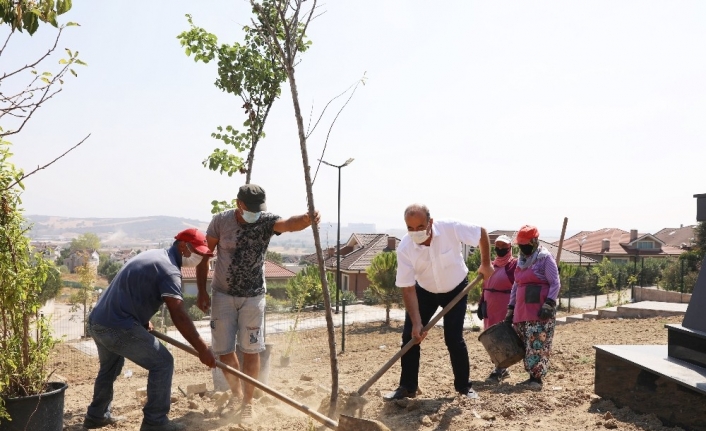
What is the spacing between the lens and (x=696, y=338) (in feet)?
14.0

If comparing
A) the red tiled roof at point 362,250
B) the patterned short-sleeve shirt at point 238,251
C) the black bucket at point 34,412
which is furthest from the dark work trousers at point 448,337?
the red tiled roof at point 362,250

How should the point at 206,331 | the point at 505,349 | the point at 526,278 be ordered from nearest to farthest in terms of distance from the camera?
the point at 505,349, the point at 526,278, the point at 206,331

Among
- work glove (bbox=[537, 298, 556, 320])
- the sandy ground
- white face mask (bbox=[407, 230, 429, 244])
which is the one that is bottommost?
the sandy ground

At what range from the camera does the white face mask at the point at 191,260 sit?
13.4 feet

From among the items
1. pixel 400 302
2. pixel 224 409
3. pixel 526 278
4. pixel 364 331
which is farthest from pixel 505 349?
pixel 400 302

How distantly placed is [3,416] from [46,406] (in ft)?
0.83

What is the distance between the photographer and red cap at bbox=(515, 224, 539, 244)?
208 inches

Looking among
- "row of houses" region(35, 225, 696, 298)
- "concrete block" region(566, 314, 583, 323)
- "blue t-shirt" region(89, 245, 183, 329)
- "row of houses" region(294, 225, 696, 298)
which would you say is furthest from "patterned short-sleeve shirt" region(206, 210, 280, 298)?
"row of houses" region(294, 225, 696, 298)

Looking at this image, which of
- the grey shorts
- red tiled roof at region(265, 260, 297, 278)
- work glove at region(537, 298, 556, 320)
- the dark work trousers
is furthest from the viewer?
red tiled roof at region(265, 260, 297, 278)

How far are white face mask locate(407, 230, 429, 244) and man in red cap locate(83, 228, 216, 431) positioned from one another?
5.01ft

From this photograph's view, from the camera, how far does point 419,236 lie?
455 centimetres

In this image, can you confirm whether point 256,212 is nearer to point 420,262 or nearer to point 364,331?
point 420,262

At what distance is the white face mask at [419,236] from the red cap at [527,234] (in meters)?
1.18

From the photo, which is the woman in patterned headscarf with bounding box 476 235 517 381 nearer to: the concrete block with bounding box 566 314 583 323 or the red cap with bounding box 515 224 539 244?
the red cap with bounding box 515 224 539 244
